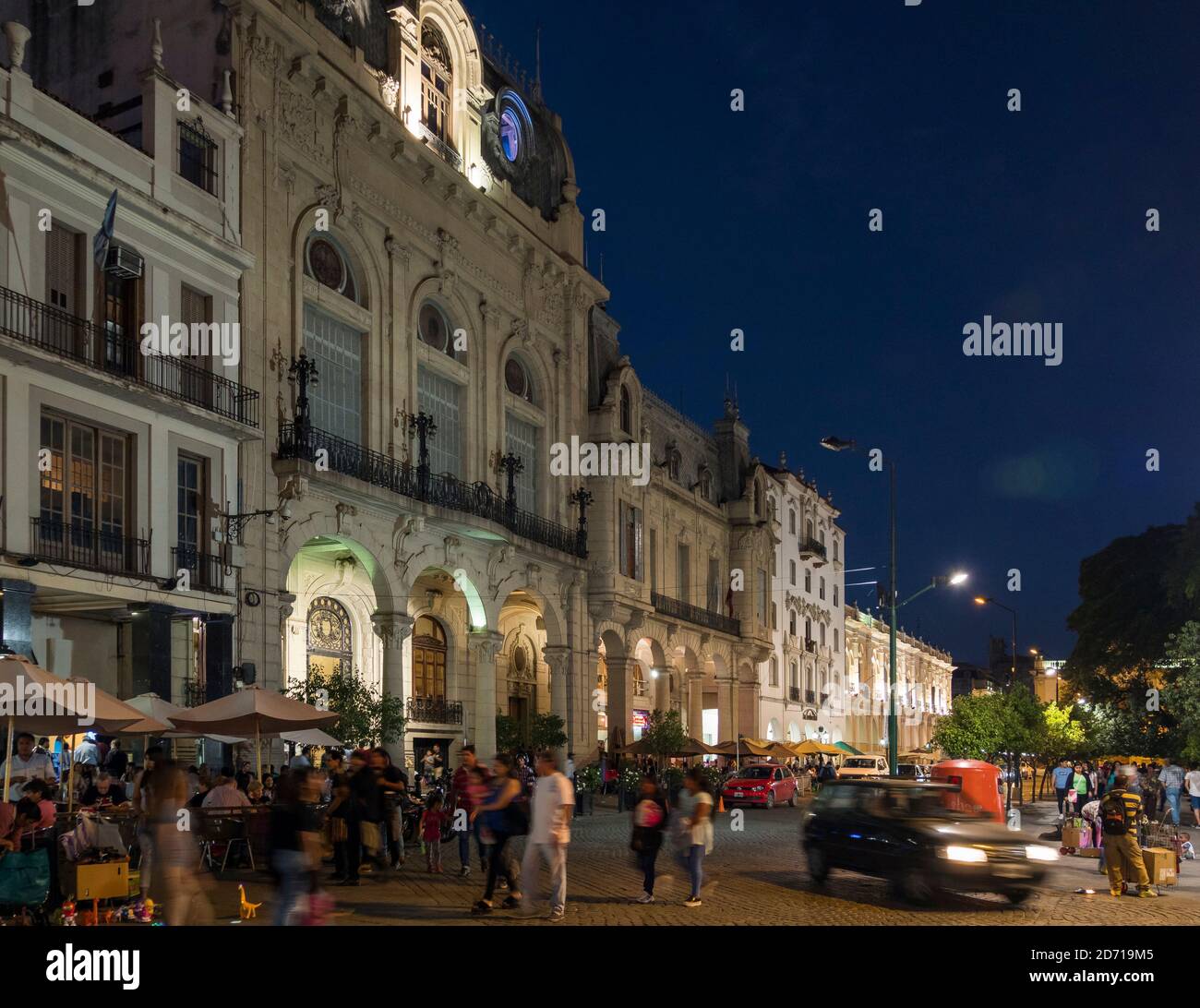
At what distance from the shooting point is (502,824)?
15438mm

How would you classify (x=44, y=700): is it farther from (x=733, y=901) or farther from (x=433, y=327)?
(x=433, y=327)

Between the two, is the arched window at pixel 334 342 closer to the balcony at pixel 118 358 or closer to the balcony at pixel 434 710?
the balcony at pixel 118 358

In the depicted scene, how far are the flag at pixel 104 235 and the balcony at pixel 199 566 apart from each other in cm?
539

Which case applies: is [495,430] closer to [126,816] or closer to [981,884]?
[126,816]

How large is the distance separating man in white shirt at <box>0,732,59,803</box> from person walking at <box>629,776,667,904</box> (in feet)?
27.4

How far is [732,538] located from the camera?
62.0m

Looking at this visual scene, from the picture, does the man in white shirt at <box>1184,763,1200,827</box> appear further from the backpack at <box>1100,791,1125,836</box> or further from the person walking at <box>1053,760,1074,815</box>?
the backpack at <box>1100,791,1125,836</box>

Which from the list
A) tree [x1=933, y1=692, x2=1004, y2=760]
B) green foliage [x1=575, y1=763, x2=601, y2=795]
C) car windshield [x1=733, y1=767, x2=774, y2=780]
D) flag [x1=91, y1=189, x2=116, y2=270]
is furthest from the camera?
tree [x1=933, y1=692, x2=1004, y2=760]

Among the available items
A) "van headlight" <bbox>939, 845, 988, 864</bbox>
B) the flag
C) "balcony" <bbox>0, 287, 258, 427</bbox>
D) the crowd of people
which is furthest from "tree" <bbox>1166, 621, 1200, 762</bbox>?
the flag

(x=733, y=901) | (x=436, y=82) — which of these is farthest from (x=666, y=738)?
(x=733, y=901)

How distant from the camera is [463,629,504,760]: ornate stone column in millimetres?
37188
